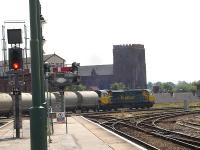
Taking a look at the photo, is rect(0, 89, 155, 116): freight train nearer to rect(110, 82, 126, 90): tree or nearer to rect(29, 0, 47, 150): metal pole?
rect(29, 0, 47, 150): metal pole

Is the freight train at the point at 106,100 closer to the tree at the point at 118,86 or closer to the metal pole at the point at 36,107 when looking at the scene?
the metal pole at the point at 36,107

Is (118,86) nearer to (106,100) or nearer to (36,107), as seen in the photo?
(106,100)

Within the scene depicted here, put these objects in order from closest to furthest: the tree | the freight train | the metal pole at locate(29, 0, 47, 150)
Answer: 1. the metal pole at locate(29, 0, 47, 150)
2. the freight train
3. the tree

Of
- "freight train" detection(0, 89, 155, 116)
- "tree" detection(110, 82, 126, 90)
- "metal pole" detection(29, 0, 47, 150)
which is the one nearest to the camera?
"metal pole" detection(29, 0, 47, 150)

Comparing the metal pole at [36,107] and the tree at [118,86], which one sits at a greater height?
the tree at [118,86]

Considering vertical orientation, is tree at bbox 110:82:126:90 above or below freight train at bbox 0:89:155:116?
above

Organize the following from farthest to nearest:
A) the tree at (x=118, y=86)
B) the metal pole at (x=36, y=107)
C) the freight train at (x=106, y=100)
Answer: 1. the tree at (x=118, y=86)
2. the freight train at (x=106, y=100)
3. the metal pole at (x=36, y=107)

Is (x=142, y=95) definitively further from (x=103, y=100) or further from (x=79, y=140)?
(x=79, y=140)

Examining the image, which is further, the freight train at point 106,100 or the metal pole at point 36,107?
the freight train at point 106,100

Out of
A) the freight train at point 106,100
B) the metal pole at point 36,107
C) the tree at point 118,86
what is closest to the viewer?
the metal pole at point 36,107

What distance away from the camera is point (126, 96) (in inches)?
2825

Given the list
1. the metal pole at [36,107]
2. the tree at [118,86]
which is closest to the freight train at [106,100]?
the metal pole at [36,107]

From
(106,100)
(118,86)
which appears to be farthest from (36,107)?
(118,86)

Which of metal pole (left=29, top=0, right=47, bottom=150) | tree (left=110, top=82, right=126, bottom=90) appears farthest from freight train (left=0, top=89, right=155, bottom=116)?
tree (left=110, top=82, right=126, bottom=90)
